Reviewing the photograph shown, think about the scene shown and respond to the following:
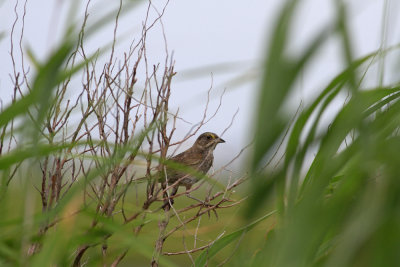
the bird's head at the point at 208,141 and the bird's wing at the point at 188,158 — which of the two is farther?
the bird's head at the point at 208,141

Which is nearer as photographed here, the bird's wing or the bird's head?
the bird's wing

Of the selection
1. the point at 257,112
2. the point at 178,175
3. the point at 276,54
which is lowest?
the point at 257,112

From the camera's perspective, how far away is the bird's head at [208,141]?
656 centimetres

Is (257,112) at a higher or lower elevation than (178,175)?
lower

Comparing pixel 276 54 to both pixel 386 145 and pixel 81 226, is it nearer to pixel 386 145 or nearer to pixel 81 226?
pixel 386 145

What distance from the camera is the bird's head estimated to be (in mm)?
6564

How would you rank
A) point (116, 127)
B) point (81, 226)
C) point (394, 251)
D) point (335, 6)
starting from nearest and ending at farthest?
1. point (335, 6)
2. point (394, 251)
3. point (81, 226)
4. point (116, 127)

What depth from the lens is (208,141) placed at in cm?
680

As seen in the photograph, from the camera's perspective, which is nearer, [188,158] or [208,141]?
[188,158]

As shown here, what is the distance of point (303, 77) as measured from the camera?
5.20 ft

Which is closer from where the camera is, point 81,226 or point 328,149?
point 328,149

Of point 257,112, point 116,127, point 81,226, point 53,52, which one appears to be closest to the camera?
point 257,112

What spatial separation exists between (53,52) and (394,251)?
127cm

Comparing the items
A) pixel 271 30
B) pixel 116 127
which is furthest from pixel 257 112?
pixel 116 127
